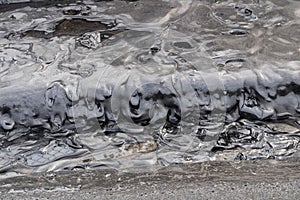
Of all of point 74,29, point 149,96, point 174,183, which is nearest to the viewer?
point 174,183

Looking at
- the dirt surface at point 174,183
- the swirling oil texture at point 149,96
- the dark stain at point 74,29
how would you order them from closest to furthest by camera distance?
1. the dirt surface at point 174,183
2. the swirling oil texture at point 149,96
3. the dark stain at point 74,29

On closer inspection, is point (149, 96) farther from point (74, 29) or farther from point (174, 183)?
point (74, 29)

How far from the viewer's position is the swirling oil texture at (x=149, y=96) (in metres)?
1.86

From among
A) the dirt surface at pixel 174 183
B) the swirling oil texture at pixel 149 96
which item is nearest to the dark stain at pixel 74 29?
the swirling oil texture at pixel 149 96

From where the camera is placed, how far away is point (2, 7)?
8.96 feet

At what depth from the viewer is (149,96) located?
201 cm

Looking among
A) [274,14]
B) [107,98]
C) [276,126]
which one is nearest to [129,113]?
[107,98]

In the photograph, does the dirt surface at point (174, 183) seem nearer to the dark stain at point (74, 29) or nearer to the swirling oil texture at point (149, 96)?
the swirling oil texture at point (149, 96)

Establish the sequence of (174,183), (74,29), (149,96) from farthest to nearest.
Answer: (74,29) < (149,96) < (174,183)

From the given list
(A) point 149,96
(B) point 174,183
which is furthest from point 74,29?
(B) point 174,183

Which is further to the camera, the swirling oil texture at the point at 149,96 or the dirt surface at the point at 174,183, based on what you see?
the swirling oil texture at the point at 149,96

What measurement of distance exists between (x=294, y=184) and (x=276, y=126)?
1.62 feet

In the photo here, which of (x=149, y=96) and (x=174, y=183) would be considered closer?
(x=174, y=183)

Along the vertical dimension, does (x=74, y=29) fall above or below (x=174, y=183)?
above
